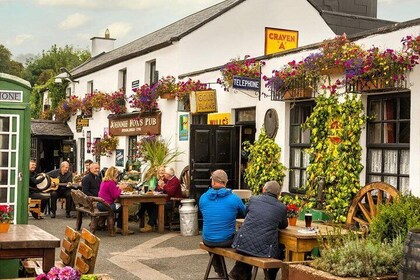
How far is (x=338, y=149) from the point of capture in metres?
10.8

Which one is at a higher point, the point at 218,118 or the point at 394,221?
the point at 218,118

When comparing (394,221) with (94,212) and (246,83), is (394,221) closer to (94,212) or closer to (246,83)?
(246,83)

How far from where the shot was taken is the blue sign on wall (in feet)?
43.5

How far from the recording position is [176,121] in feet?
58.4

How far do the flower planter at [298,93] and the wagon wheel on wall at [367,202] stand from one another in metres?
2.23

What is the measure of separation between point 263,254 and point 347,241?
1.48m

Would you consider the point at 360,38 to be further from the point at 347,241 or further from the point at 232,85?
the point at 347,241

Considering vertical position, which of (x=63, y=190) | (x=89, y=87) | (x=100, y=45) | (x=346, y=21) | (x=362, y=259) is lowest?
(x=63, y=190)

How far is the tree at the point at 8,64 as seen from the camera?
6944 centimetres

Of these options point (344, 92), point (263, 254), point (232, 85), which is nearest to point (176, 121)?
point (232, 85)

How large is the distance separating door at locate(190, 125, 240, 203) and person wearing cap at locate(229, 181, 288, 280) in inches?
248

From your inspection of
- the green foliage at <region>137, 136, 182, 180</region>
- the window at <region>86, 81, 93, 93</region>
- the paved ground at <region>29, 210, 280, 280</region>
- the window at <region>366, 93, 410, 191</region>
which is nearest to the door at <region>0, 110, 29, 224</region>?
the paved ground at <region>29, 210, 280, 280</region>

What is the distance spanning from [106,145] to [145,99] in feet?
13.9

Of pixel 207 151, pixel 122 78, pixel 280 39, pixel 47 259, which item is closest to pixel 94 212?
pixel 207 151
